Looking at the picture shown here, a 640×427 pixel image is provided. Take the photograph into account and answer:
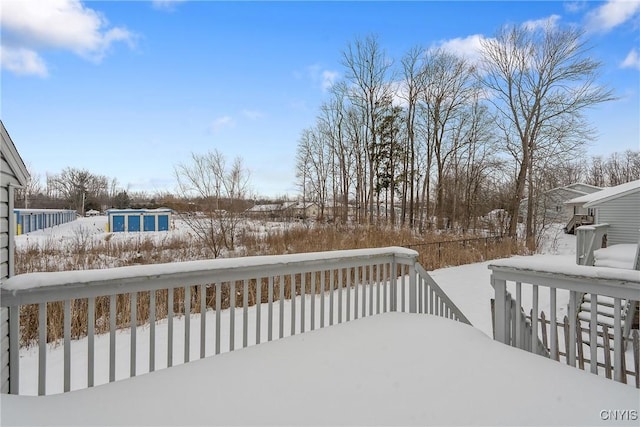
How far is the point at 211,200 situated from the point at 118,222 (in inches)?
612

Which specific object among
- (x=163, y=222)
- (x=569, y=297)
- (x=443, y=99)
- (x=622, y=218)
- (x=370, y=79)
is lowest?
(x=569, y=297)

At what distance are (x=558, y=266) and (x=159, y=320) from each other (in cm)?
528

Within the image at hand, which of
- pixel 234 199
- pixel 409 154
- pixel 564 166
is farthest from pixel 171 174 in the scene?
pixel 564 166

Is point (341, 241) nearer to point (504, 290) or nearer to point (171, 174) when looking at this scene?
point (171, 174)

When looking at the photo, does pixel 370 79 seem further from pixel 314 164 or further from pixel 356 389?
pixel 356 389

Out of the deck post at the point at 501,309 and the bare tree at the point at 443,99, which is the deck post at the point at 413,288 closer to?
the deck post at the point at 501,309

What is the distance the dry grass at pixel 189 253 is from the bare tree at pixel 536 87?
18.9 ft

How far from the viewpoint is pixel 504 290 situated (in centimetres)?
249

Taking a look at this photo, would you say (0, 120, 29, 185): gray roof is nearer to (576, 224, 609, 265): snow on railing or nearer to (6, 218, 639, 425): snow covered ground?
(6, 218, 639, 425): snow covered ground

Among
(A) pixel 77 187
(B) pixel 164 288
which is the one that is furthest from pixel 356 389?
(A) pixel 77 187

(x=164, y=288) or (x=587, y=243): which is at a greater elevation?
(x=164, y=288)

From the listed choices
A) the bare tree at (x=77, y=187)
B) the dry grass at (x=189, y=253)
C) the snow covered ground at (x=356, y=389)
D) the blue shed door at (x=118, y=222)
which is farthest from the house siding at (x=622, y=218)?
the bare tree at (x=77, y=187)

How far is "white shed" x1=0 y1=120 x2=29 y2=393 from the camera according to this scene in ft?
6.91

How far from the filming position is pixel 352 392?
1773 mm
